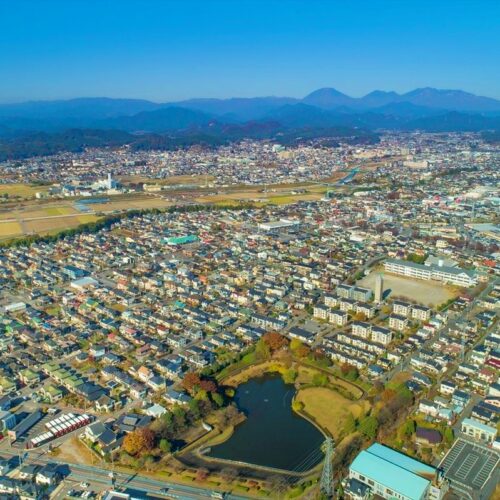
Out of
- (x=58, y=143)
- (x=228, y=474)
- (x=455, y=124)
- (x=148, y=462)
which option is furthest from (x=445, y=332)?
(x=455, y=124)

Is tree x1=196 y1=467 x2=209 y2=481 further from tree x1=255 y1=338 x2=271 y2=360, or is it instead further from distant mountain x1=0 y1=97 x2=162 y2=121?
distant mountain x1=0 y1=97 x2=162 y2=121

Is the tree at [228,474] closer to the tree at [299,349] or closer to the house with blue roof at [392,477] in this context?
the house with blue roof at [392,477]

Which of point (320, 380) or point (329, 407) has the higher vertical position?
point (320, 380)

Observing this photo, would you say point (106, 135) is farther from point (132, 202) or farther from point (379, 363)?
point (379, 363)

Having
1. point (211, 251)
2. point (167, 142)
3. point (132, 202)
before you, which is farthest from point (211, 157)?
point (211, 251)

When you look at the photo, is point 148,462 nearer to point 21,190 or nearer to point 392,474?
point 392,474
